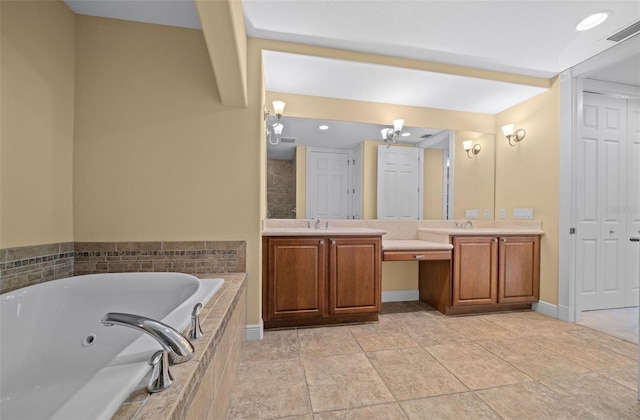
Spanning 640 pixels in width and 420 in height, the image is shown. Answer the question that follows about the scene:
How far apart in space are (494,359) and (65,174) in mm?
3214

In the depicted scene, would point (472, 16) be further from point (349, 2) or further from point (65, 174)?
point (65, 174)

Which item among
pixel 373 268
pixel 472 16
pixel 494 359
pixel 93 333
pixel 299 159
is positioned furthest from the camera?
pixel 299 159

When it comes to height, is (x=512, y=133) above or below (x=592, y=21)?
below

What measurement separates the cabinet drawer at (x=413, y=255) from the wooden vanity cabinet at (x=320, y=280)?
0.46 ft

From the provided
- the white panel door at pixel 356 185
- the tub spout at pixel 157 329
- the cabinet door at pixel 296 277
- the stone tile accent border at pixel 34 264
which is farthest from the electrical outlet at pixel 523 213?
the stone tile accent border at pixel 34 264

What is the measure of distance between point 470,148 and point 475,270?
1.56 meters

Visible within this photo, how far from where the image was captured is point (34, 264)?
1594 millimetres

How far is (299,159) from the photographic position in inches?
113

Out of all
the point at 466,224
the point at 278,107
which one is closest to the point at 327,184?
the point at 278,107

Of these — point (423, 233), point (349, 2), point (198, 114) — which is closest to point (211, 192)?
point (198, 114)

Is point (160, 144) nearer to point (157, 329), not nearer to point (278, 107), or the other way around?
point (278, 107)

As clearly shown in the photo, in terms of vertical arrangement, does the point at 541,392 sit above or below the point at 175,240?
below

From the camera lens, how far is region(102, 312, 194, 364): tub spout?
2.22ft

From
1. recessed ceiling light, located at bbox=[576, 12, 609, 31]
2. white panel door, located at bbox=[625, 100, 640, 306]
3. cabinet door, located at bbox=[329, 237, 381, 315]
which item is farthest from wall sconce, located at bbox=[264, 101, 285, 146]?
white panel door, located at bbox=[625, 100, 640, 306]
